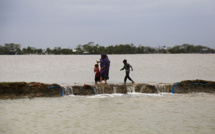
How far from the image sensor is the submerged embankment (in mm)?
17625

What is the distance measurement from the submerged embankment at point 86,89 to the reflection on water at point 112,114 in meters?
0.47

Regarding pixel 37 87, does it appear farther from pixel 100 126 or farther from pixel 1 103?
pixel 100 126

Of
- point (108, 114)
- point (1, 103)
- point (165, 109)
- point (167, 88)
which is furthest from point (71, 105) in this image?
point (167, 88)

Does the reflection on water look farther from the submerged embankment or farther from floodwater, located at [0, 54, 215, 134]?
the submerged embankment

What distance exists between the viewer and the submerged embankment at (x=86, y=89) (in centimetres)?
1762

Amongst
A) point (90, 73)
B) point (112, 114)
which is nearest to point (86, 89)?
point (112, 114)

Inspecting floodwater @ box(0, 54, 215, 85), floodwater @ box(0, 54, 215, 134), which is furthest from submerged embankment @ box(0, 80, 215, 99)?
floodwater @ box(0, 54, 215, 85)

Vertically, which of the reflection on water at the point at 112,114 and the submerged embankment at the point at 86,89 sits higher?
the submerged embankment at the point at 86,89

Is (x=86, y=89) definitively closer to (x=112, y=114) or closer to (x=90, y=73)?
(x=112, y=114)

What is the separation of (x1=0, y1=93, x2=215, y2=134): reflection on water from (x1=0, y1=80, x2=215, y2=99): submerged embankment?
468mm

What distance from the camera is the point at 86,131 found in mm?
12102

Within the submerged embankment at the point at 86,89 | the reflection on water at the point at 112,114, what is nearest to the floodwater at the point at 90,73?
the submerged embankment at the point at 86,89

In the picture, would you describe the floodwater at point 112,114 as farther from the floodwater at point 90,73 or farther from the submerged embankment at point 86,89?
the floodwater at point 90,73

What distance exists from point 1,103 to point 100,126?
6346 mm
